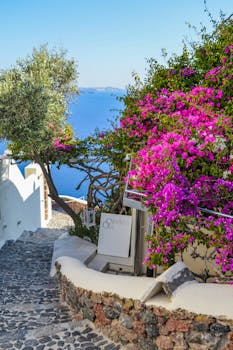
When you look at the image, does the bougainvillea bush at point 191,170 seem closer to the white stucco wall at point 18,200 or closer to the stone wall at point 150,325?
the stone wall at point 150,325

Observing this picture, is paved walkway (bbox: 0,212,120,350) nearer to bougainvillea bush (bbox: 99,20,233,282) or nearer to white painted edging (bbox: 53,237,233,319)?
white painted edging (bbox: 53,237,233,319)

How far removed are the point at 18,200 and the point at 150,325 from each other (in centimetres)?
1253

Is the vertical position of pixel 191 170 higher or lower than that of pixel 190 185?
higher

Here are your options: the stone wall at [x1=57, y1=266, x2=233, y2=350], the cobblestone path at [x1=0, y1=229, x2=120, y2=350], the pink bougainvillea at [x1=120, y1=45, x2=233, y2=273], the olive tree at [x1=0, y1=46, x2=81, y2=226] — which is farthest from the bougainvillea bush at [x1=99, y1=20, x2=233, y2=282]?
the olive tree at [x1=0, y1=46, x2=81, y2=226]

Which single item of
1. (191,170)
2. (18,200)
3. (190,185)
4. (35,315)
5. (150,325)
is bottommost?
(35,315)

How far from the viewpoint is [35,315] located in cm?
720

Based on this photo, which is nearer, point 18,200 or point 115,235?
point 115,235

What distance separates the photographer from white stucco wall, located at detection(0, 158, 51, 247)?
14.4m

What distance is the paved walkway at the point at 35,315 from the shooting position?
585 cm

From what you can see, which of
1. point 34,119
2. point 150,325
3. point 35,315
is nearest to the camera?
point 150,325

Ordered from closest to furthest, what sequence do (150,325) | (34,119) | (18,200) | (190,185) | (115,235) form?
(150,325) → (190,185) → (115,235) → (34,119) → (18,200)

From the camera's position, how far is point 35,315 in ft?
23.6

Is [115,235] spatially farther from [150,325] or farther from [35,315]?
[150,325]

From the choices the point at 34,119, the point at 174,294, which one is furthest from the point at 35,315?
the point at 34,119
